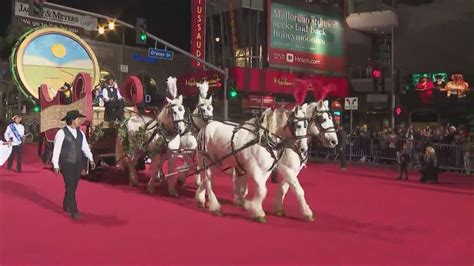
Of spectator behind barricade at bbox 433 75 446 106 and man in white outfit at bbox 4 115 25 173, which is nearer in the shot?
man in white outfit at bbox 4 115 25 173

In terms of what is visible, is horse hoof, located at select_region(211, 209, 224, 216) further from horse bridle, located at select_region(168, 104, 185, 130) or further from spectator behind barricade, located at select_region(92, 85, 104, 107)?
spectator behind barricade, located at select_region(92, 85, 104, 107)

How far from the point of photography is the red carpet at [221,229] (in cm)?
672

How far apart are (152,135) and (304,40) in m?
23.0

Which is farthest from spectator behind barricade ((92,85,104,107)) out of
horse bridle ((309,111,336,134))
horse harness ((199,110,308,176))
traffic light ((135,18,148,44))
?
horse bridle ((309,111,336,134))

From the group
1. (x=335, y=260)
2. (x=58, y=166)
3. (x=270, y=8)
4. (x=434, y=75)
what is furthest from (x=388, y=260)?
(x=270, y=8)

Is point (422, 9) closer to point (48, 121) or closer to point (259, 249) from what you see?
point (48, 121)

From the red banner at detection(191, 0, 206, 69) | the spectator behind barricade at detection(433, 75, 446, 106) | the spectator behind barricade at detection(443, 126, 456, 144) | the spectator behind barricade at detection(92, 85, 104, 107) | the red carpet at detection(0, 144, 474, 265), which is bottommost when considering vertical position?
the red carpet at detection(0, 144, 474, 265)

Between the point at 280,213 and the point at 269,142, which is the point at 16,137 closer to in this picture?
the point at 280,213

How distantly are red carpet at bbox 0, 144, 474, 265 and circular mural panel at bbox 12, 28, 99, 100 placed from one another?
2.71 metres

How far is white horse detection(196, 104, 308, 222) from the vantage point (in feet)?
29.3

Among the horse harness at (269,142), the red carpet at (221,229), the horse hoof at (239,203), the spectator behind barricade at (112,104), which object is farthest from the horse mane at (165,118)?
the horse harness at (269,142)

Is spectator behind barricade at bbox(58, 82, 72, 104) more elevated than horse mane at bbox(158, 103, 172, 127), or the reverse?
spectator behind barricade at bbox(58, 82, 72, 104)

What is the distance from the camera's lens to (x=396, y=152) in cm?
2075

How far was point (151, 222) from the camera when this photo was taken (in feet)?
28.8
